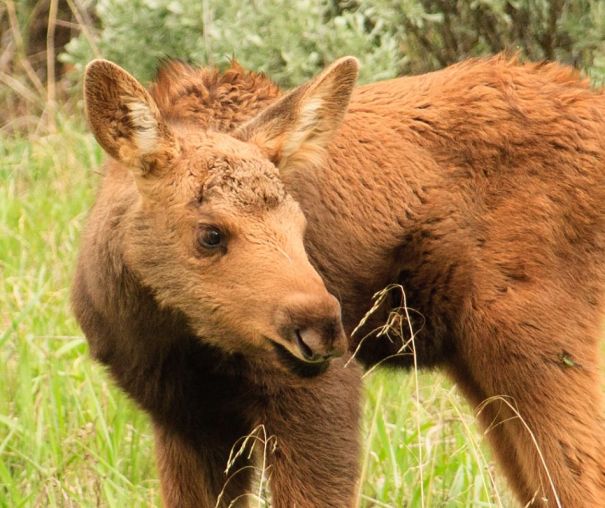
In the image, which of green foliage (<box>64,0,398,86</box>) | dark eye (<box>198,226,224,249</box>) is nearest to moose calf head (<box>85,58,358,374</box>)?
dark eye (<box>198,226,224,249</box>)

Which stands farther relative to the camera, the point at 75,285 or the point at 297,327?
the point at 75,285

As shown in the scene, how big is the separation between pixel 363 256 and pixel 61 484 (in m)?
1.58

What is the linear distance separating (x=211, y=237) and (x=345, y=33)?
397 centimetres

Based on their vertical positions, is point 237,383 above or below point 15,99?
above

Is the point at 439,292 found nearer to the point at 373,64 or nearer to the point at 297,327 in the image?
the point at 297,327

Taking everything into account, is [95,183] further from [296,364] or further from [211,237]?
[296,364]

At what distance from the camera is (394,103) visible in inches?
226

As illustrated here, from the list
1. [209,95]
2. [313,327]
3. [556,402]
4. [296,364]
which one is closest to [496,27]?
[209,95]

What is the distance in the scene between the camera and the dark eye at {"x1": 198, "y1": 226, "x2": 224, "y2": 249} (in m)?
4.67

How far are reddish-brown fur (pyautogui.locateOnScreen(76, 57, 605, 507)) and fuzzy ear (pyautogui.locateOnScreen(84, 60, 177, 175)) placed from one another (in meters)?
0.48

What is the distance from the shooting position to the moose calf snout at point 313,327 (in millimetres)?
4324

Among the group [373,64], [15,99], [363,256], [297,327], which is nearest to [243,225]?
[297,327]

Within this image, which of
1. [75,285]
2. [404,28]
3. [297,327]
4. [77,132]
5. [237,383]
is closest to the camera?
[297,327]

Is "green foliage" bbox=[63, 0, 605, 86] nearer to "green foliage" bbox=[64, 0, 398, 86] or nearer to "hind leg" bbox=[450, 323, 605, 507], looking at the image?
"green foliage" bbox=[64, 0, 398, 86]
